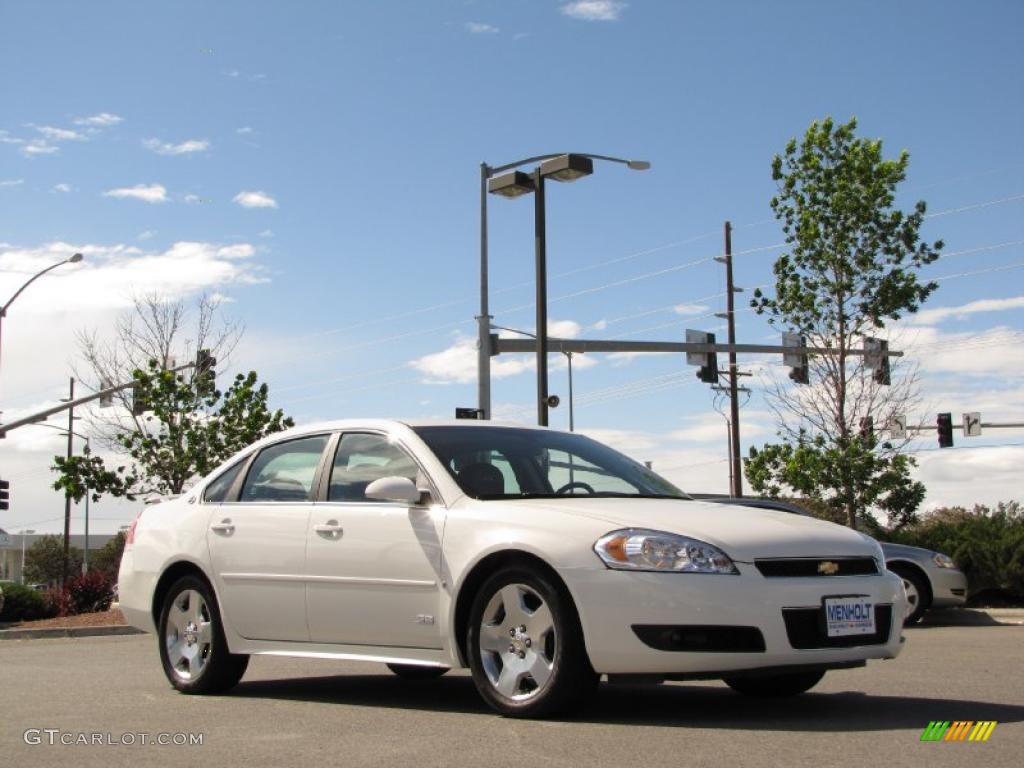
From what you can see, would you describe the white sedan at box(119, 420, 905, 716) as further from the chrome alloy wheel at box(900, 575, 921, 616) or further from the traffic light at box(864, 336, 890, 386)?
the traffic light at box(864, 336, 890, 386)

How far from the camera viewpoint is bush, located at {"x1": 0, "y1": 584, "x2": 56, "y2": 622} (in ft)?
88.5

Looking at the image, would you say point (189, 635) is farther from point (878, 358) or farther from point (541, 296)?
point (878, 358)

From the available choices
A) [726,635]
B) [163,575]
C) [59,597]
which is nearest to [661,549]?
[726,635]

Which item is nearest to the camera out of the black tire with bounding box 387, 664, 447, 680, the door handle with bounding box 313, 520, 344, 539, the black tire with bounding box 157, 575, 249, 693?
the door handle with bounding box 313, 520, 344, 539

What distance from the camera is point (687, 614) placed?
6.04 m

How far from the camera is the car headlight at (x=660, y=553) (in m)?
6.09

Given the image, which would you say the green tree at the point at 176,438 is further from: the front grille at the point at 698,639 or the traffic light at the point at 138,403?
the front grille at the point at 698,639

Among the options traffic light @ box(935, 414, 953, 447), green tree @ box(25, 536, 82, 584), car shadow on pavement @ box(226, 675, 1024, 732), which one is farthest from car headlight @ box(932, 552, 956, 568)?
green tree @ box(25, 536, 82, 584)

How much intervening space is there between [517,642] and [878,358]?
19752mm

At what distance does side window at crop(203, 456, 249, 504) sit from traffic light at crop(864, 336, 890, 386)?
18.4 metres

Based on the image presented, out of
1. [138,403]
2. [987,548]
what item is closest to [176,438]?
[138,403]

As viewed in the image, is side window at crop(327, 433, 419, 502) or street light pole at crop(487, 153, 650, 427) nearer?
side window at crop(327, 433, 419, 502)

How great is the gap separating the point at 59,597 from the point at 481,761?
23.0 meters

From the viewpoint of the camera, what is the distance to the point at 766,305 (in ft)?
84.3
